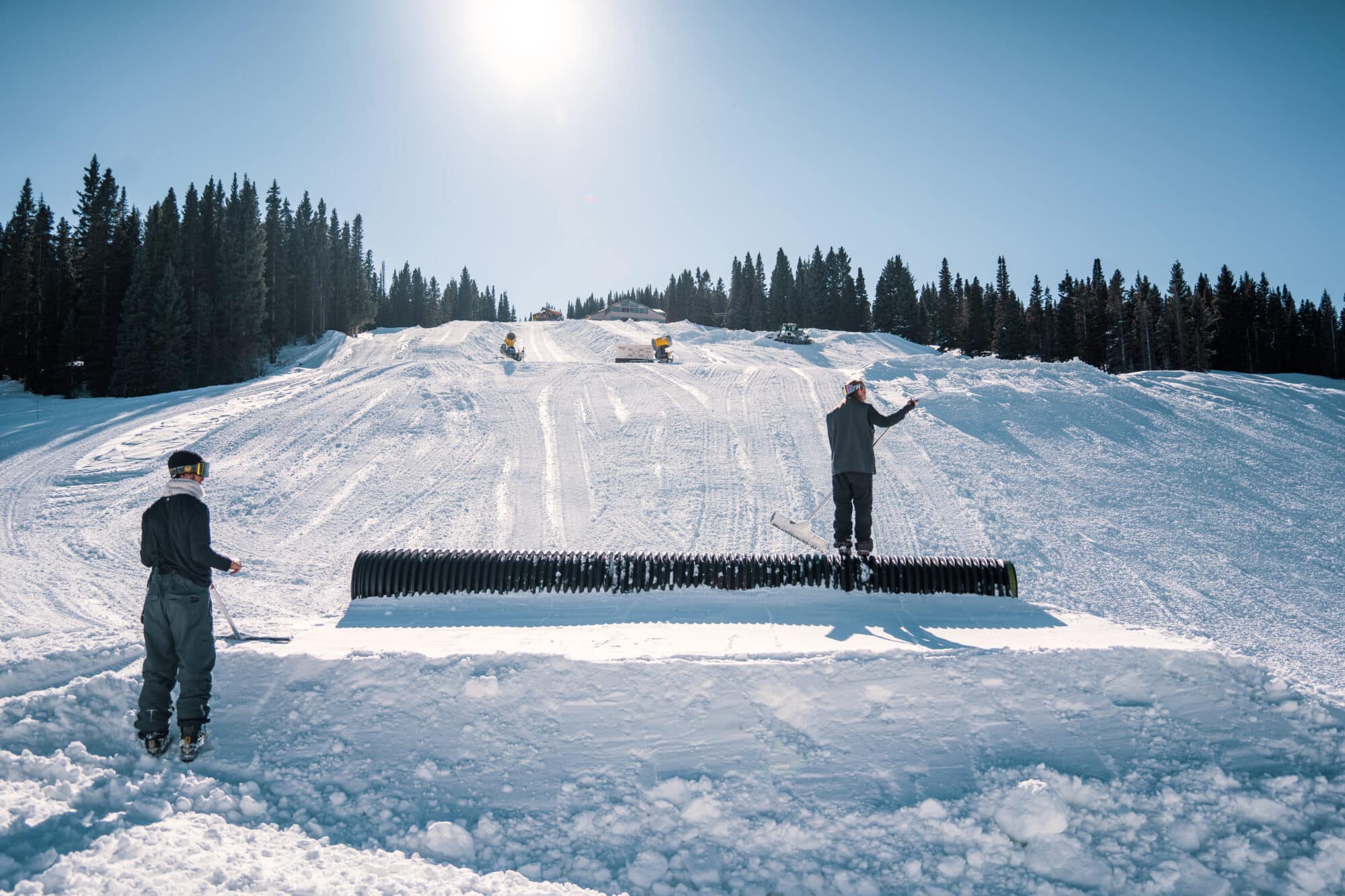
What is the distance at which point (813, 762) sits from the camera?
4.08 meters

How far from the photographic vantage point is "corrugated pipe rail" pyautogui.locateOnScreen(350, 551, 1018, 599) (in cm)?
687

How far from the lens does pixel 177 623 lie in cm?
416

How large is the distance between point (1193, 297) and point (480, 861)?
79.0 meters

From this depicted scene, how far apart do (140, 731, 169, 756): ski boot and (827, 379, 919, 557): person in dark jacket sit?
19.8ft

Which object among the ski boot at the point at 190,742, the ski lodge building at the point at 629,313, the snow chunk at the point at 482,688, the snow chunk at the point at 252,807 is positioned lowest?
the snow chunk at the point at 252,807

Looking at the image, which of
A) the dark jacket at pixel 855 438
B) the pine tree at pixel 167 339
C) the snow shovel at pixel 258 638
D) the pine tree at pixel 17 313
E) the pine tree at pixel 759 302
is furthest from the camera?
the pine tree at pixel 759 302

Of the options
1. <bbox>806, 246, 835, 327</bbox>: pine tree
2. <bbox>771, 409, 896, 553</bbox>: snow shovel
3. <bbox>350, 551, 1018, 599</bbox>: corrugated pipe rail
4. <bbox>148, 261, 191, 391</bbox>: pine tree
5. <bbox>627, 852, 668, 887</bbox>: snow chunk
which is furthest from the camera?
<bbox>806, 246, 835, 327</bbox>: pine tree

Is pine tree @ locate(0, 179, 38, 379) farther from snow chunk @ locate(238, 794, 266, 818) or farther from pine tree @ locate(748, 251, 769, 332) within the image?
pine tree @ locate(748, 251, 769, 332)

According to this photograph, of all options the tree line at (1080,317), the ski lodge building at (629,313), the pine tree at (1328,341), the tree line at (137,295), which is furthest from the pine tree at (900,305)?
the tree line at (137,295)

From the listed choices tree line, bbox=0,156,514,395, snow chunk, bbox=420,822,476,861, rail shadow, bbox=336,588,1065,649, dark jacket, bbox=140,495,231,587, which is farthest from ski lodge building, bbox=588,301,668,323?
snow chunk, bbox=420,822,476,861

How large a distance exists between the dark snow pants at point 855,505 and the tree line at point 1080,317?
215ft

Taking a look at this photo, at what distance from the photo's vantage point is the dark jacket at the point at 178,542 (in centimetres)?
417

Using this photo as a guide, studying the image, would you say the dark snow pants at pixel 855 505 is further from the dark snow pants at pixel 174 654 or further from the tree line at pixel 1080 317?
the tree line at pixel 1080 317

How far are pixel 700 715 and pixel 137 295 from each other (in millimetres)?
48347
